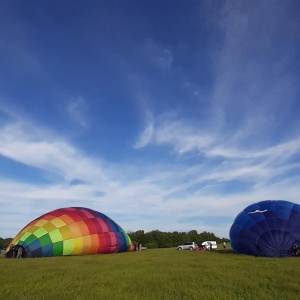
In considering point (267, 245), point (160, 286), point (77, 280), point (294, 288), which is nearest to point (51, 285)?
point (77, 280)

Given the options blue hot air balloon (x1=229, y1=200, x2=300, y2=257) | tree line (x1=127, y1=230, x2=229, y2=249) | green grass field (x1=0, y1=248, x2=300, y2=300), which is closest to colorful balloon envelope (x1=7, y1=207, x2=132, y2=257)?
blue hot air balloon (x1=229, y1=200, x2=300, y2=257)

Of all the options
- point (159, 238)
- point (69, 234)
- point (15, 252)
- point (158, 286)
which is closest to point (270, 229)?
point (158, 286)

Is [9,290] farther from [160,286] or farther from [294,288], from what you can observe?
[294,288]

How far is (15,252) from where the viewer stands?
24.3 m

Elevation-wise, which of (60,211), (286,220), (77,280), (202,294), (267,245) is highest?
(60,211)

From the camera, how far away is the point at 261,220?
21.2 metres

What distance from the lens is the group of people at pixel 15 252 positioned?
23.8 m

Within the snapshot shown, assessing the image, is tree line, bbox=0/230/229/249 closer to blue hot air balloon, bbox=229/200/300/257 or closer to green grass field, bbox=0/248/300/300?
blue hot air balloon, bbox=229/200/300/257

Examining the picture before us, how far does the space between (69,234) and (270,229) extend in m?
14.7

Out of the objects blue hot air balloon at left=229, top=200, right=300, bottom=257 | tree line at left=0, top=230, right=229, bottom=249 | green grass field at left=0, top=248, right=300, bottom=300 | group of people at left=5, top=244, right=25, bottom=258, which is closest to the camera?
green grass field at left=0, top=248, right=300, bottom=300

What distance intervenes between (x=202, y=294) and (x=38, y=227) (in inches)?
761

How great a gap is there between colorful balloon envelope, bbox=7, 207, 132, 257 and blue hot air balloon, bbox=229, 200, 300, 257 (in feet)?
37.8

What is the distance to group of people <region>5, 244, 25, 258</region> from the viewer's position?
78.2ft

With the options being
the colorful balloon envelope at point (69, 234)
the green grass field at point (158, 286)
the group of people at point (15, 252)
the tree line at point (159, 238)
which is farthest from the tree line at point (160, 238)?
the green grass field at point (158, 286)
